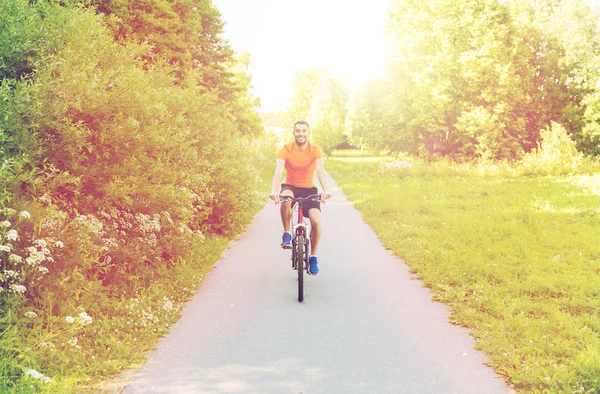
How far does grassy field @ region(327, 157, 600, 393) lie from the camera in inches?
176

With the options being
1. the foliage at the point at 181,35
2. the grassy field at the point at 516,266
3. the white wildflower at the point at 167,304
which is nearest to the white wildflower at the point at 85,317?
the white wildflower at the point at 167,304

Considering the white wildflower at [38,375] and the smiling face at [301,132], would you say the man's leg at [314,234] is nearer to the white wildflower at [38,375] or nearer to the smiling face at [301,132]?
the smiling face at [301,132]

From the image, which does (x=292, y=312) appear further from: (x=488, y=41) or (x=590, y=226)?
(x=488, y=41)

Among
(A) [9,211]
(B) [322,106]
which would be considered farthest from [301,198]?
(B) [322,106]

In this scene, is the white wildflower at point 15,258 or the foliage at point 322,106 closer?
the white wildflower at point 15,258

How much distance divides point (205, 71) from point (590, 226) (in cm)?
1721

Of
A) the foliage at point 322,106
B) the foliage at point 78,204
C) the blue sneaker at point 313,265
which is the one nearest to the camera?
the foliage at point 78,204

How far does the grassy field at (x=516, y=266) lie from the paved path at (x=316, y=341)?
0.33 metres

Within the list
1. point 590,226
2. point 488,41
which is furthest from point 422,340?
point 488,41

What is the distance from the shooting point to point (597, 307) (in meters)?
5.82

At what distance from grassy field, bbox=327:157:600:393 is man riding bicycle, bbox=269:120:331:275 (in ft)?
6.15

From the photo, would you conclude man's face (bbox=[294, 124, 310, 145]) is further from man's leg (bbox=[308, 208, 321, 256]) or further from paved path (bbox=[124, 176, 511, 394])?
paved path (bbox=[124, 176, 511, 394])

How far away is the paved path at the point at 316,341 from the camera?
161 inches

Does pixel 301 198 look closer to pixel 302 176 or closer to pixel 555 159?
pixel 302 176
